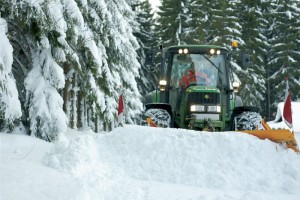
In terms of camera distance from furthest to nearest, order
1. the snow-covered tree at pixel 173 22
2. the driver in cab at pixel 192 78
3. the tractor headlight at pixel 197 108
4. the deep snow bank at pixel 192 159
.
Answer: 1. the snow-covered tree at pixel 173 22
2. the driver in cab at pixel 192 78
3. the tractor headlight at pixel 197 108
4. the deep snow bank at pixel 192 159

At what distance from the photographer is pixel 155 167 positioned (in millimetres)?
6516

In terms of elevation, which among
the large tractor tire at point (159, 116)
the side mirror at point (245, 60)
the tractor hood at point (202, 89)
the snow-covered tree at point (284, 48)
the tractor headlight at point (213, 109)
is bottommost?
the large tractor tire at point (159, 116)

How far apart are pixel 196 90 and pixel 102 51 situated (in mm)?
5700

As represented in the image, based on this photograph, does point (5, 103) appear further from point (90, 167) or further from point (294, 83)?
point (294, 83)

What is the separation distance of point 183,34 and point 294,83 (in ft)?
31.3

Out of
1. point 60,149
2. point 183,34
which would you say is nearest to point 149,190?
A: point 60,149

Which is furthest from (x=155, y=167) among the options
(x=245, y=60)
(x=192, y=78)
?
(x=245, y=60)

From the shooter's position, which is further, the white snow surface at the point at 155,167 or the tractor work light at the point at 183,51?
the tractor work light at the point at 183,51

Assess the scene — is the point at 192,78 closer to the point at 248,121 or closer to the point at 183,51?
the point at 183,51

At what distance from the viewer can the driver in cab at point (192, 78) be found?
9.91 m

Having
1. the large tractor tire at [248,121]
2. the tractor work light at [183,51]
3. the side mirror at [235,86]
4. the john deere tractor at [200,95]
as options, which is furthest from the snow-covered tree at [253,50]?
the large tractor tire at [248,121]

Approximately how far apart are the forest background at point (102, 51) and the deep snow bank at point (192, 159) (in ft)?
5.80

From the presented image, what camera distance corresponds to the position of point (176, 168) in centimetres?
646

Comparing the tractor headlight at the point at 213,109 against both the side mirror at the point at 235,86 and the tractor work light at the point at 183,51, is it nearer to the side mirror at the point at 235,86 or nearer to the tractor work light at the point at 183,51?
the side mirror at the point at 235,86
